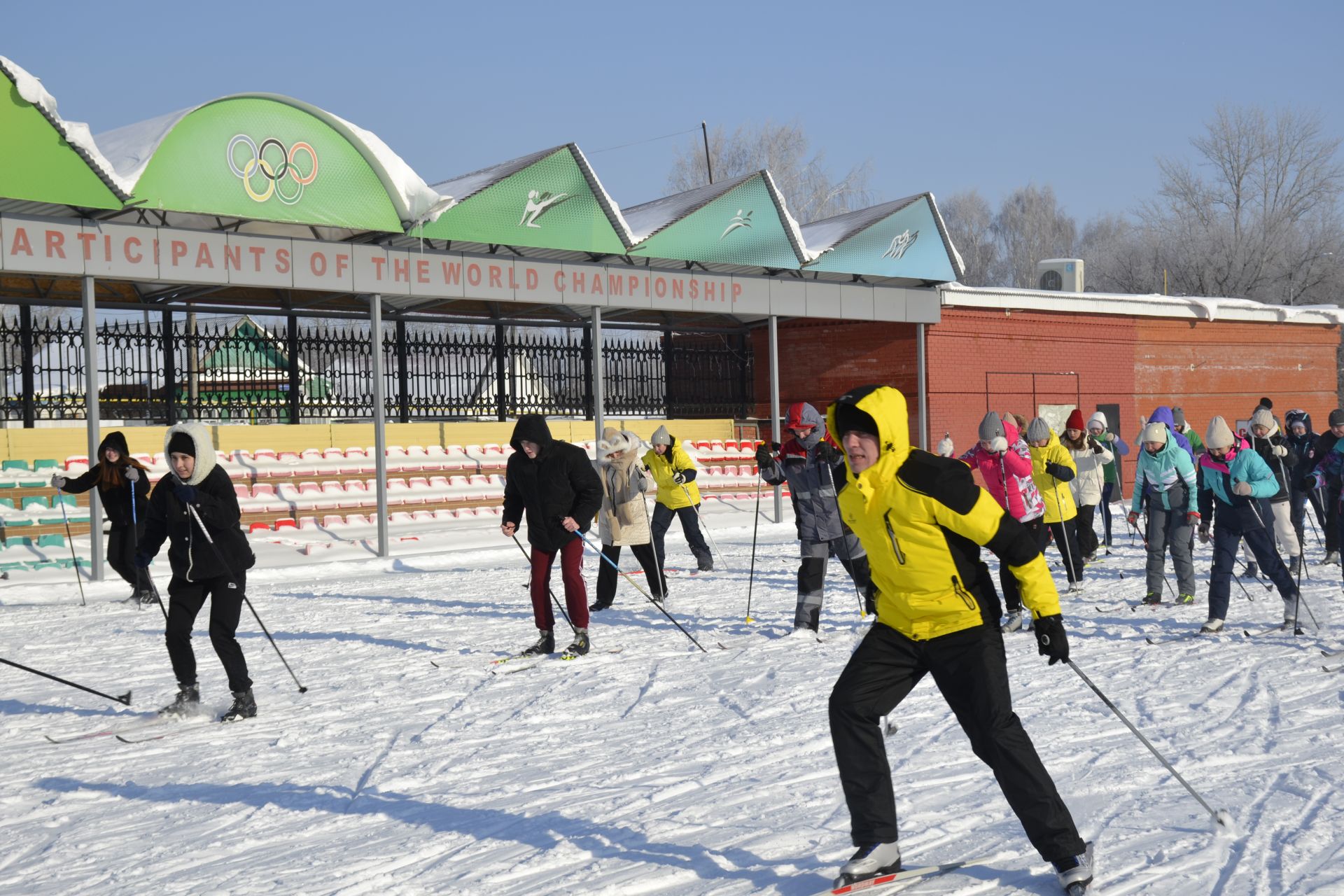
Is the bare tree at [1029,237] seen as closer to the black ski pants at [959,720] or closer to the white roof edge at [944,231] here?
the white roof edge at [944,231]

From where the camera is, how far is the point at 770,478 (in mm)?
9609

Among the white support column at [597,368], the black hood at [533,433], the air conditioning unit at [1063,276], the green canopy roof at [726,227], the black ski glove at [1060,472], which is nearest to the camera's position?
the black hood at [533,433]

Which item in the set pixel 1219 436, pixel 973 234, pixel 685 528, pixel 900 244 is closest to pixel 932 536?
pixel 1219 436

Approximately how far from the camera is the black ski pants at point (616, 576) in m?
11.4

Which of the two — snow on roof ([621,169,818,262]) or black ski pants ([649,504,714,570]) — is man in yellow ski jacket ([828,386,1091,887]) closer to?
black ski pants ([649,504,714,570])

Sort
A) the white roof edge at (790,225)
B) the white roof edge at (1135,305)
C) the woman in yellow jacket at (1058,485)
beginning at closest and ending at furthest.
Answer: the woman in yellow jacket at (1058,485) → the white roof edge at (790,225) → the white roof edge at (1135,305)

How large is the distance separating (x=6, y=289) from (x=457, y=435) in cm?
690

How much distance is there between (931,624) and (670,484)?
30.9 feet

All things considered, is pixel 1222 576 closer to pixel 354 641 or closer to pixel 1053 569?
pixel 1053 569

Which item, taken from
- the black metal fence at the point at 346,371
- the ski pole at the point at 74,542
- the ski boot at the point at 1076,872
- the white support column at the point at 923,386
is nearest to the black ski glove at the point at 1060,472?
the ski boot at the point at 1076,872

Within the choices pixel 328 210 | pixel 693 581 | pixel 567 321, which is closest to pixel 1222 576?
pixel 693 581

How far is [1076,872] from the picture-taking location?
12.7 feet

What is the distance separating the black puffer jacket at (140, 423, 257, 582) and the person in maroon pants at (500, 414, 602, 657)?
6.58ft

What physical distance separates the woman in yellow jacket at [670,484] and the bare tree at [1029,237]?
56.8m
